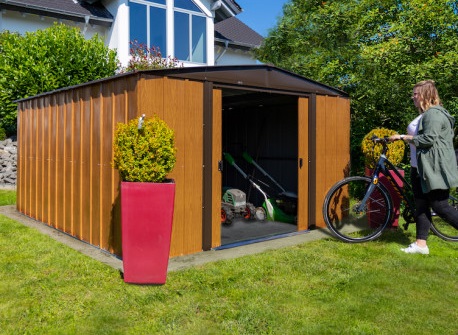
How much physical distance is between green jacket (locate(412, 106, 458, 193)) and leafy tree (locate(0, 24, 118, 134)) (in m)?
8.62

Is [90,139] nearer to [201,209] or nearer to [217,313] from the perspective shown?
[201,209]

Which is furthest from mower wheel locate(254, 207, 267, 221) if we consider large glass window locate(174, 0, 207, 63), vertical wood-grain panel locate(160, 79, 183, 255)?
large glass window locate(174, 0, 207, 63)

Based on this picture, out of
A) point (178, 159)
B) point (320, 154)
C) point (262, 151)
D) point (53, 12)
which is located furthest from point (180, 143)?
point (53, 12)

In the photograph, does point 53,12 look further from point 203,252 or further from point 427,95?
point 427,95

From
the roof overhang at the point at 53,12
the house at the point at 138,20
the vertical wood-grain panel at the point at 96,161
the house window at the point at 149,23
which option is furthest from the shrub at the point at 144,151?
the house window at the point at 149,23

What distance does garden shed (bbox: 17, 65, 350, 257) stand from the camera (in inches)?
197

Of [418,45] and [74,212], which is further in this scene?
[418,45]

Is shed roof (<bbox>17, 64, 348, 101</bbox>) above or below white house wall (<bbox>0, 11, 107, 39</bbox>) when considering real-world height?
below

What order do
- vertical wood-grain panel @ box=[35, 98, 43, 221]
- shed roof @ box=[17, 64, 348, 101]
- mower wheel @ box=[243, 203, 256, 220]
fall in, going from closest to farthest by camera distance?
shed roof @ box=[17, 64, 348, 101] → vertical wood-grain panel @ box=[35, 98, 43, 221] → mower wheel @ box=[243, 203, 256, 220]

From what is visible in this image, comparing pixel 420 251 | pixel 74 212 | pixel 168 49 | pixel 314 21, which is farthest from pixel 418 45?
pixel 168 49

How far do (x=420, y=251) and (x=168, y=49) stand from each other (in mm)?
12382

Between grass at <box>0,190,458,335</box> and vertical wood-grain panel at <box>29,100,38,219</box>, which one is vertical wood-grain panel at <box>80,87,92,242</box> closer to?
grass at <box>0,190,458,335</box>

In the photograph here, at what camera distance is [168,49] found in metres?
15.5

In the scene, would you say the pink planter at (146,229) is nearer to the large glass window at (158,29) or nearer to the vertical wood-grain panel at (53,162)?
the vertical wood-grain panel at (53,162)
